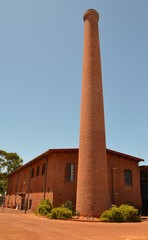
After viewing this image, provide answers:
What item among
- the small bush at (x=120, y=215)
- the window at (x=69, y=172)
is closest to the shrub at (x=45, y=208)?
the window at (x=69, y=172)

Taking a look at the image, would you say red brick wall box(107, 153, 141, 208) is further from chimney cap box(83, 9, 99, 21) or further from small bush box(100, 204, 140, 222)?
chimney cap box(83, 9, 99, 21)

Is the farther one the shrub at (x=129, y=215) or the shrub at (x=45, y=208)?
the shrub at (x=45, y=208)

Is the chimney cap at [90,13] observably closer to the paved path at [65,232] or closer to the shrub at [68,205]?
A: the shrub at [68,205]

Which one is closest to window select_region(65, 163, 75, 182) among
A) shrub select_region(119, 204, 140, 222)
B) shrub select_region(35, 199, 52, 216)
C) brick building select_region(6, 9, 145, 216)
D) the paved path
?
brick building select_region(6, 9, 145, 216)

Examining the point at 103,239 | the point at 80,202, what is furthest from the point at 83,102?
the point at 103,239

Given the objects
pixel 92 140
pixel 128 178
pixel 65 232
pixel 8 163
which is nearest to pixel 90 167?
pixel 92 140

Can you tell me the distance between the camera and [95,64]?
23281 mm

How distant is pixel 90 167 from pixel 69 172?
4099 mm

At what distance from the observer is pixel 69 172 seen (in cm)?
2281

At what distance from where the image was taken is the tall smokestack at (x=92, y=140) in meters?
18.8

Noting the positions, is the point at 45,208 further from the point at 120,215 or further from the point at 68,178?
the point at 120,215

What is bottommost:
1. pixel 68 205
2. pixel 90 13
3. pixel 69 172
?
pixel 68 205

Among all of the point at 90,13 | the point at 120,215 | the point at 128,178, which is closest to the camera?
the point at 120,215

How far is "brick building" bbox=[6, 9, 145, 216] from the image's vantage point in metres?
19.1
